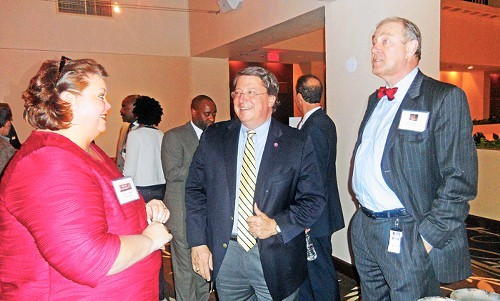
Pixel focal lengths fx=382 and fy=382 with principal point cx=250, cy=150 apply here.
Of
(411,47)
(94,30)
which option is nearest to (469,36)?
(94,30)

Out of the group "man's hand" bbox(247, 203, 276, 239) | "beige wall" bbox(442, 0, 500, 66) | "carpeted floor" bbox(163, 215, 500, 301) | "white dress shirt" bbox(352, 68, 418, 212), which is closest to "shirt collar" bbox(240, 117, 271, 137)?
"man's hand" bbox(247, 203, 276, 239)

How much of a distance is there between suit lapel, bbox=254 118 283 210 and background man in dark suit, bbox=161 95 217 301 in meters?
1.20

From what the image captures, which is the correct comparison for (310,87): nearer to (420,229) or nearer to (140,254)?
(420,229)

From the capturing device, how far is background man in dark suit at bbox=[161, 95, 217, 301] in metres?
2.92

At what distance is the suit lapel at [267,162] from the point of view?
1805 millimetres

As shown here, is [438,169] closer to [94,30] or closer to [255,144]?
[255,144]

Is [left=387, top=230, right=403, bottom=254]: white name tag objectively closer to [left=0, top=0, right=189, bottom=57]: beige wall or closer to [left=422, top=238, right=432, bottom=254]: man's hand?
[left=422, top=238, right=432, bottom=254]: man's hand

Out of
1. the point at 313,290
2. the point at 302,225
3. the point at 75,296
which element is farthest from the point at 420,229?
the point at 313,290

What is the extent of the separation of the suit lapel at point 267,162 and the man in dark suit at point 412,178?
0.46m

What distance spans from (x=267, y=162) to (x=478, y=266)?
11.3 ft

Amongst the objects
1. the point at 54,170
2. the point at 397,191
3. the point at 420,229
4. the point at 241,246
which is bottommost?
the point at 241,246

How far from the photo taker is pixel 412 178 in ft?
5.64

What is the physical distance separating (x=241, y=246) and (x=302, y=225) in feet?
1.01

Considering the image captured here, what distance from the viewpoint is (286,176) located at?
71.3 inches
